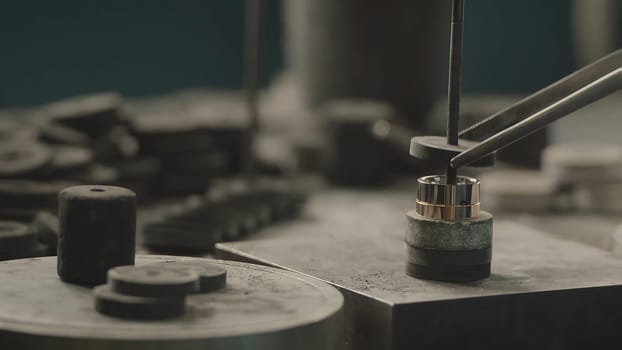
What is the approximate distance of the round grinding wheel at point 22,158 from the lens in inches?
96.1

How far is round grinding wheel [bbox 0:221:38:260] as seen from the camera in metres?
1.71

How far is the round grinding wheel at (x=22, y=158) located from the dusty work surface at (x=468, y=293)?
920 millimetres

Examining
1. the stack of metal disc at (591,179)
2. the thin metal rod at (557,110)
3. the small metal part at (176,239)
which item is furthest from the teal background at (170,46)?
the thin metal rod at (557,110)

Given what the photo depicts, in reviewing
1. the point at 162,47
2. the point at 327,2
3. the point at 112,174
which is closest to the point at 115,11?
the point at 162,47

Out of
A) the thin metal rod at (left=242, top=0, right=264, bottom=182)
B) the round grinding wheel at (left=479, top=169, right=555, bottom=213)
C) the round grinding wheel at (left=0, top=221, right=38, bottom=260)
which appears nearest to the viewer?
the round grinding wheel at (left=0, top=221, right=38, bottom=260)

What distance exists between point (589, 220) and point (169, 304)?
181cm

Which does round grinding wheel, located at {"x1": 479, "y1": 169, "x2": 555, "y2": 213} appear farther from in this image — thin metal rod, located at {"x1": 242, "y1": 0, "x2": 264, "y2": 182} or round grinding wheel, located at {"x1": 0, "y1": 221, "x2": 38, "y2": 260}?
round grinding wheel, located at {"x1": 0, "y1": 221, "x2": 38, "y2": 260}

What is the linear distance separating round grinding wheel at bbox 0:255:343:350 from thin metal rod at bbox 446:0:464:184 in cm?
28

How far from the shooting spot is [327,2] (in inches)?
146

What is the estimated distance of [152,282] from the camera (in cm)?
118

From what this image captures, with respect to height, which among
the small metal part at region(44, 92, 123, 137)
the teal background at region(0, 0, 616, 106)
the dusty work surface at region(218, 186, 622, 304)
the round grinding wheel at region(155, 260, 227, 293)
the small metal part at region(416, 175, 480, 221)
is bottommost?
the dusty work surface at region(218, 186, 622, 304)

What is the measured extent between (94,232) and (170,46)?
14.6 ft

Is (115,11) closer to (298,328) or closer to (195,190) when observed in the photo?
(195,190)

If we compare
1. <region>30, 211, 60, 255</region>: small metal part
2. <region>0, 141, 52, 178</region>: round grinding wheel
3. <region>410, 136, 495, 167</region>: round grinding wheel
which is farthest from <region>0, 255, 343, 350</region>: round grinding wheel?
<region>0, 141, 52, 178</region>: round grinding wheel
